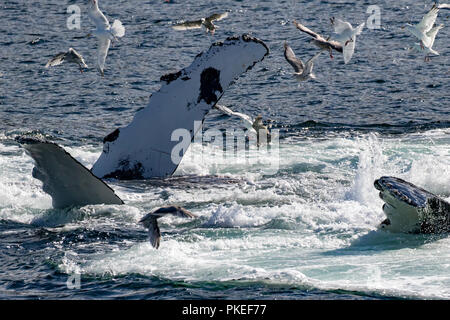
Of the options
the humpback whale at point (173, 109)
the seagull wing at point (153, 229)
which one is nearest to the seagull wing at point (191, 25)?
the humpback whale at point (173, 109)

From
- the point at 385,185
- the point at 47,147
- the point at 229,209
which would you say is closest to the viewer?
the point at 385,185

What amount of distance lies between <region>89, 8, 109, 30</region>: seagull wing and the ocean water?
2.59 m

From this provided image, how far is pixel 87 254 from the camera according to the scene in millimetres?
13250

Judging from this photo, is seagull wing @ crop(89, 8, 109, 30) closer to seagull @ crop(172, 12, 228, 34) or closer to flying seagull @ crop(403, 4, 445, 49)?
seagull @ crop(172, 12, 228, 34)

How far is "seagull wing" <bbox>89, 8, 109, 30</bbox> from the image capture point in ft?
62.8

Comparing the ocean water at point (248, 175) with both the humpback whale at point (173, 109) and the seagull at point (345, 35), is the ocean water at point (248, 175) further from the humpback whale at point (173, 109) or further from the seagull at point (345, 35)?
the seagull at point (345, 35)

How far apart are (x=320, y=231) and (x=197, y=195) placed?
2.70 m

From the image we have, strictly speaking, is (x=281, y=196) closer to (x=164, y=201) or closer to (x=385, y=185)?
(x=164, y=201)

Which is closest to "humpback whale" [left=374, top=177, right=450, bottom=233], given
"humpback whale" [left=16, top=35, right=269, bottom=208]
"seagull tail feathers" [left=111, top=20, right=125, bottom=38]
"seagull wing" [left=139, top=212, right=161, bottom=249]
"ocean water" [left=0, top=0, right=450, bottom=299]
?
"ocean water" [left=0, top=0, right=450, bottom=299]

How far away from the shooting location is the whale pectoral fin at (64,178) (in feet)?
44.7

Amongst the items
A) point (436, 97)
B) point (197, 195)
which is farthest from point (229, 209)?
point (436, 97)

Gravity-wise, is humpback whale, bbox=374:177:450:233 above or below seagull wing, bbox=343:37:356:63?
below

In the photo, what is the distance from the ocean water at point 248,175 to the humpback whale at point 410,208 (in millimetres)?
164
